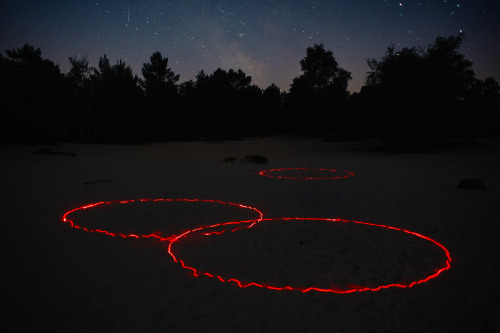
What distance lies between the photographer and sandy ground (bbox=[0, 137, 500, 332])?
371 centimetres

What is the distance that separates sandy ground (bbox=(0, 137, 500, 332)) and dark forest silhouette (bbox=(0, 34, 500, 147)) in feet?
48.7

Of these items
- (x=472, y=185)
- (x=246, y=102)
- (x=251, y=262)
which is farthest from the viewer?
(x=246, y=102)

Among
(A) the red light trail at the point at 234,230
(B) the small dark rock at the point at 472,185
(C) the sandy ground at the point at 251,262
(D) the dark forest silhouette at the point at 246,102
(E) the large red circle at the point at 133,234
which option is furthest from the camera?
(D) the dark forest silhouette at the point at 246,102

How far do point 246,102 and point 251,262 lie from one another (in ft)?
147

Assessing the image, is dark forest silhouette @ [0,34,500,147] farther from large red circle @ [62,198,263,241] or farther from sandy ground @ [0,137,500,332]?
large red circle @ [62,198,263,241]

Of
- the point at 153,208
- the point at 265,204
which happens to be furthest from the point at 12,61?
the point at 265,204

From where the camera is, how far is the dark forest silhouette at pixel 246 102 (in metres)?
23.3

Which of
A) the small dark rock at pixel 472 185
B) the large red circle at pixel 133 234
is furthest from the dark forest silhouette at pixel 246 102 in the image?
the large red circle at pixel 133 234

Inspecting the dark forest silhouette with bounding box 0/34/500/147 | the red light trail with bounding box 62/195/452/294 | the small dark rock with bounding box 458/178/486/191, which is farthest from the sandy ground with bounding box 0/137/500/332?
the dark forest silhouette with bounding box 0/34/500/147

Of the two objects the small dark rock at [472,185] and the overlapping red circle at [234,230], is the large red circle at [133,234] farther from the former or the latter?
the small dark rock at [472,185]

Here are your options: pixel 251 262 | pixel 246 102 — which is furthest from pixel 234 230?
pixel 246 102

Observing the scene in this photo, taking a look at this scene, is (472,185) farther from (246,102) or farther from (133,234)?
(246,102)

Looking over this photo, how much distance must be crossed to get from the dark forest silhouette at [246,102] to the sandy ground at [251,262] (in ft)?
48.7

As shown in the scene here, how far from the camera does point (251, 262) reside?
5246mm
